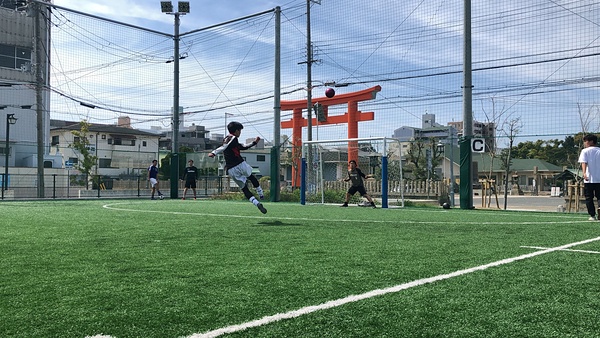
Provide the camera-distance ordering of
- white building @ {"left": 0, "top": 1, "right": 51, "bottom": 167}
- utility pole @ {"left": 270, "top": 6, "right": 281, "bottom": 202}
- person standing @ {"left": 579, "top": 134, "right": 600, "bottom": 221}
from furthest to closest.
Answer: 1. white building @ {"left": 0, "top": 1, "right": 51, "bottom": 167}
2. utility pole @ {"left": 270, "top": 6, "right": 281, "bottom": 202}
3. person standing @ {"left": 579, "top": 134, "right": 600, "bottom": 221}

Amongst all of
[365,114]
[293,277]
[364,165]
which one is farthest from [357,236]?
[365,114]

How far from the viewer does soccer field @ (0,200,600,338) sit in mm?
2998

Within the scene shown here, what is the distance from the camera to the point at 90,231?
26.3 feet

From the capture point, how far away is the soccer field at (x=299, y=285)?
2998mm

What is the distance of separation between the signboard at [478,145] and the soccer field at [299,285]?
8323 mm

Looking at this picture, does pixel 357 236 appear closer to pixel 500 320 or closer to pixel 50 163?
pixel 500 320

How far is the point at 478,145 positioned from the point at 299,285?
1284 cm

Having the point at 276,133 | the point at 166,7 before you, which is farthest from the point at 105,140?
the point at 276,133

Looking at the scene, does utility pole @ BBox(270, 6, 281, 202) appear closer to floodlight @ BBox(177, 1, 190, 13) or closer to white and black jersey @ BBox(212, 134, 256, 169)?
floodlight @ BBox(177, 1, 190, 13)

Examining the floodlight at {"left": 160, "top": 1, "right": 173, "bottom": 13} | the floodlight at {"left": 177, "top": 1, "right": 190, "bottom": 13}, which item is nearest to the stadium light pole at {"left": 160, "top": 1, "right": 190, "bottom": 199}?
the floodlight at {"left": 177, "top": 1, "right": 190, "bottom": 13}

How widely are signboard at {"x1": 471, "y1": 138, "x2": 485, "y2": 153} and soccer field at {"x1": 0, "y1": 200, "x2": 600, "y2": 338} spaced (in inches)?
328

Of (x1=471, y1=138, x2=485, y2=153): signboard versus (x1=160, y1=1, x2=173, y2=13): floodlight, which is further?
(x1=160, y1=1, x2=173, y2=13): floodlight

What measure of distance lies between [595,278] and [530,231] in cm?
391

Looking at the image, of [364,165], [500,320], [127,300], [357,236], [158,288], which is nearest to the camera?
[500,320]
